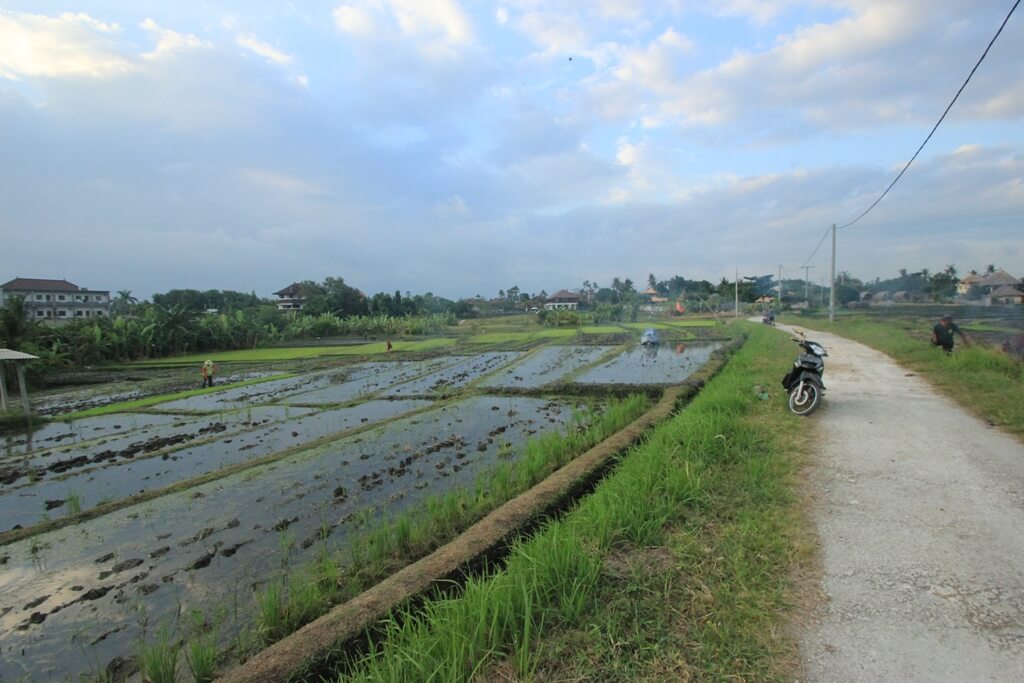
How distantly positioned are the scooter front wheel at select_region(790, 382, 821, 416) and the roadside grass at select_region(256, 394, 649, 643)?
3.47m

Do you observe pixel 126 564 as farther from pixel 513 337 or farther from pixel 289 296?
pixel 289 296

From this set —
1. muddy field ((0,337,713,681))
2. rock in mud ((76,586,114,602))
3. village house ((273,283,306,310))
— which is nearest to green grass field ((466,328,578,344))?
muddy field ((0,337,713,681))

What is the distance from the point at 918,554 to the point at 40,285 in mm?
77293

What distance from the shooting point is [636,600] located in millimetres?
2781

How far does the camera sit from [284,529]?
16.8ft

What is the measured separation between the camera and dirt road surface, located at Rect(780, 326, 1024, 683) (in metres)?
2.23

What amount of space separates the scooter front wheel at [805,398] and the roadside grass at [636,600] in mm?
2901

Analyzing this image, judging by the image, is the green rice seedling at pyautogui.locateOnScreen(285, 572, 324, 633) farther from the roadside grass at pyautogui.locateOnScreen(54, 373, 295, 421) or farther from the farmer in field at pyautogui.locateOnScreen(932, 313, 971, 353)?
the farmer in field at pyautogui.locateOnScreen(932, 313, 971, 353)

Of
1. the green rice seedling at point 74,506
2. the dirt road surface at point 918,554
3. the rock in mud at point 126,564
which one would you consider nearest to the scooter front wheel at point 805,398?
the dirt road surface at point 918,554

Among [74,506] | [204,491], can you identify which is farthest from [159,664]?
[74,506]

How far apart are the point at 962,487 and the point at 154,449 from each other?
11433 mm

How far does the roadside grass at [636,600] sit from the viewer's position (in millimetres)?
2295

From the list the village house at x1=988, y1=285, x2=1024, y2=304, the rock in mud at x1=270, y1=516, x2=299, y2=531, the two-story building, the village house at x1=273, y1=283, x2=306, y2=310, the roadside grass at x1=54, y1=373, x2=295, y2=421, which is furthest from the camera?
the village house at x1=273, y1=283, x2=306, y2=310

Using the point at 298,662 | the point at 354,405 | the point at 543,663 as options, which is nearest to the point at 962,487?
the point at 543,663
